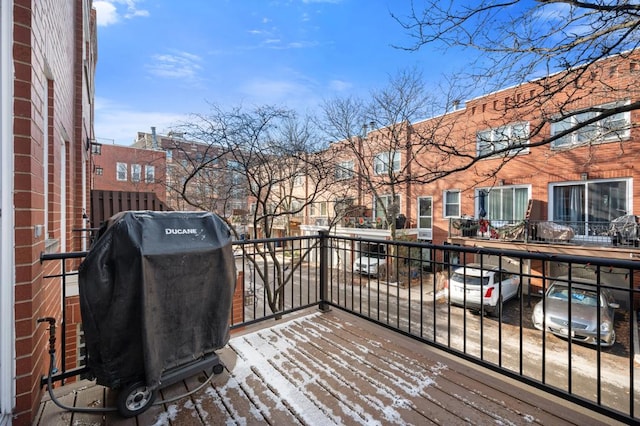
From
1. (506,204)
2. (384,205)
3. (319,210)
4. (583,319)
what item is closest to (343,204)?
(384,205)

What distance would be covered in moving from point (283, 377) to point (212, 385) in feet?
1.60

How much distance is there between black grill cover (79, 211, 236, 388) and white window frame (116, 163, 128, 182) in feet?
78.3

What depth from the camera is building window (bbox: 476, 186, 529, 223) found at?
37.1 feet

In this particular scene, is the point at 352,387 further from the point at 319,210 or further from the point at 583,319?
the point at 319,210

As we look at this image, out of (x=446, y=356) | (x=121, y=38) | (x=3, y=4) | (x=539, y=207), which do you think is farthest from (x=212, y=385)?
(x=539, y=207)

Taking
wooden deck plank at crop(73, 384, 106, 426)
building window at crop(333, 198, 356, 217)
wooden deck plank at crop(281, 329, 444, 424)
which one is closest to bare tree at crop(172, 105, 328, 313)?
building window at crop(333, 198, 356, 217)

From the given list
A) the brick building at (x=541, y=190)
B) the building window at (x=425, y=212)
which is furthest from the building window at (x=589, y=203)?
the building window at (x=425, y=212)

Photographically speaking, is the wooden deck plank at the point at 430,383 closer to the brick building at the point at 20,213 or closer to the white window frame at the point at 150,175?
the brick building at the point at 20,213

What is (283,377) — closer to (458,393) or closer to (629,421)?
(458,393)

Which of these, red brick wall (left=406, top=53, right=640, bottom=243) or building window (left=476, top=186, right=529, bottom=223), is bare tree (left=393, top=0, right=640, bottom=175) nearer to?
red brick wall (left=406, top=53, right=640, bottom=243)

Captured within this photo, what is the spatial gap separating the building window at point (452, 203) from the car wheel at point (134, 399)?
13583 millimetres

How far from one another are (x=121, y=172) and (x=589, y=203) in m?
26.5

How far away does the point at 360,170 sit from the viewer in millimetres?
15148

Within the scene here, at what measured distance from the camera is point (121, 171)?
2156 centimetres
